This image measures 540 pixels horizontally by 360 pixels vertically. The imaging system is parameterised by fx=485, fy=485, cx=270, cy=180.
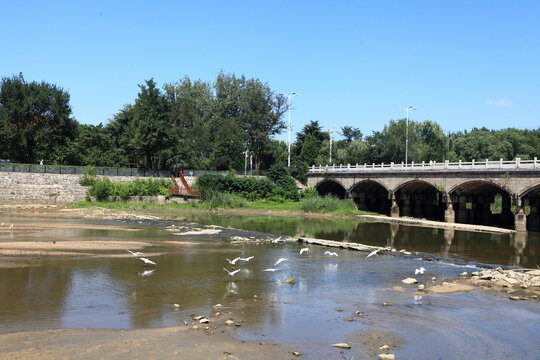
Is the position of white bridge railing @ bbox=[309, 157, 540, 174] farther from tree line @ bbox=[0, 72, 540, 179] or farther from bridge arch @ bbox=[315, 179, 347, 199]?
tree line @ bbox=[0, 72, 540, 179]

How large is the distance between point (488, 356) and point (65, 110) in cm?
7045

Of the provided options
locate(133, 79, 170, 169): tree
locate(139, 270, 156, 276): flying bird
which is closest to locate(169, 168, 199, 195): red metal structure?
locate(133, 79, 170, 169): tree

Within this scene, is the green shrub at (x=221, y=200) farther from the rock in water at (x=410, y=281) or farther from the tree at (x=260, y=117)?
the rock in water at (x=410, y=281)

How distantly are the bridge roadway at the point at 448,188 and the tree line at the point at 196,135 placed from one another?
10.4 meters

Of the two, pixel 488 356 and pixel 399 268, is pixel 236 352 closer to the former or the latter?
pixel 488 356

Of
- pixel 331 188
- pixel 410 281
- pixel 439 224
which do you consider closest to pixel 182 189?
pixel 331 188

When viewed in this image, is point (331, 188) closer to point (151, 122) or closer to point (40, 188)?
point (151, 122)

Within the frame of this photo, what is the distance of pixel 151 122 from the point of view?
228ft


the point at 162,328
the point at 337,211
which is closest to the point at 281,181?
the point at 337,211

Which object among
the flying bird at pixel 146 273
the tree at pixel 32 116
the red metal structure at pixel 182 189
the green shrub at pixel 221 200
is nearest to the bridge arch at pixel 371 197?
the green shrub at pixel 221 200

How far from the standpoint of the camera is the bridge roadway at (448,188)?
50.9 meters

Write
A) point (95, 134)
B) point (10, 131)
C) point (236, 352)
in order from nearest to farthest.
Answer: point (236, 352) → point (10, 131) → point (95, 134)

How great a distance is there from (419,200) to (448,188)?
41.7ft

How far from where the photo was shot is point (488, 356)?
1325cm
